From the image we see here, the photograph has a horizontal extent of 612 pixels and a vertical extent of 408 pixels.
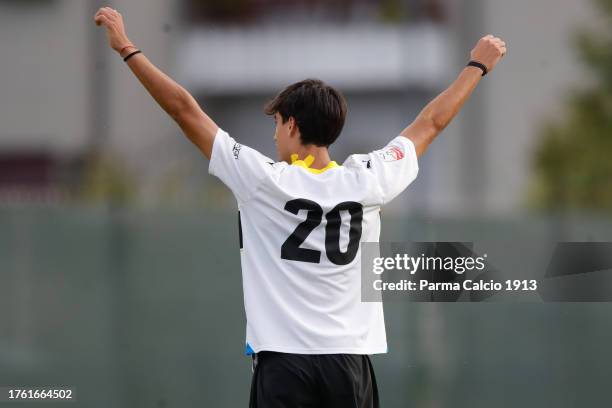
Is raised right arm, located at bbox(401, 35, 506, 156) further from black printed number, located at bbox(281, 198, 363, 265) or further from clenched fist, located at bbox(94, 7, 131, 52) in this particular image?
clenched fist, located at bbox(94, 7, 131, 52)

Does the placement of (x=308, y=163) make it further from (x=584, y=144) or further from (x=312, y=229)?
(x=584, y=144)

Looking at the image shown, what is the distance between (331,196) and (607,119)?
4.22 metres

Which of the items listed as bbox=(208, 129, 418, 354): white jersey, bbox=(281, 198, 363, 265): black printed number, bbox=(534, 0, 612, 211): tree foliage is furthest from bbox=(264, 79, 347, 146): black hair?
bbox=(534, 0, 612, 211): tree foliage

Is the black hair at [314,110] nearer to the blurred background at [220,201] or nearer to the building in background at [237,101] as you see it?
the blurred background at [220,201]

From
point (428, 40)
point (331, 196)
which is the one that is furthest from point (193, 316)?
point (331, 196)

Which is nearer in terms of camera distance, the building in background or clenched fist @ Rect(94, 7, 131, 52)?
clenched fist @ Rect(94, 7, 131, 52)

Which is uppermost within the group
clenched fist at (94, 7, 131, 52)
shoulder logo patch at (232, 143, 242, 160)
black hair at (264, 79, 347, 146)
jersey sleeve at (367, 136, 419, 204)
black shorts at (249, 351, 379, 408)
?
clenched fist at (94, 7, 131, 52)

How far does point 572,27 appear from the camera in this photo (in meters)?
6.37

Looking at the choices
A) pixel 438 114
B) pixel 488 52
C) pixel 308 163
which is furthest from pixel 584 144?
pixel 308 163

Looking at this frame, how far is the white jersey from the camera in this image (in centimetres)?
296

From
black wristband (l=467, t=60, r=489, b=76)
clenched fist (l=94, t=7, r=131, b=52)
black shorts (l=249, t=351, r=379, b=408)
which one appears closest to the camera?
black shorts (l=249, t=351, r=379, b=408)

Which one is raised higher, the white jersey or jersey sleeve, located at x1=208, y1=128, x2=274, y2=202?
jersey sleeve, located at x1=208, y1=128, x2=274, y2=202

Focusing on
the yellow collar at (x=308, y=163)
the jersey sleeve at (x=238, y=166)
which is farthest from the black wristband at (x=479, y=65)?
the jersey sleeve at (x=238, y=166)

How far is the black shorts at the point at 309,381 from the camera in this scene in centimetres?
294
